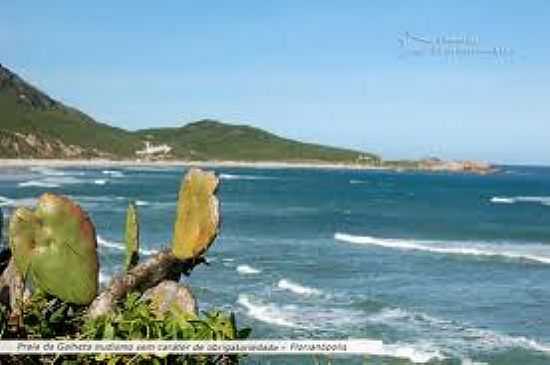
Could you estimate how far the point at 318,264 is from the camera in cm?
3788

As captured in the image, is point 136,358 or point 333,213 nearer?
point 136,358

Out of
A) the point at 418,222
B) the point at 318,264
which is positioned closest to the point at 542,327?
the point at 318,264

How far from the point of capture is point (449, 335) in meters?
23.1

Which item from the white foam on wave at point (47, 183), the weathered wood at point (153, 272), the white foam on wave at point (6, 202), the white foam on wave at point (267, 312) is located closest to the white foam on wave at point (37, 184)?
the white foam on wave at point (47, 183)

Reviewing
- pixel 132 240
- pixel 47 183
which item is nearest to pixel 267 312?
pixel 132 240

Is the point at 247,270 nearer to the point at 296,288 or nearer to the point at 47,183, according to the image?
the point at 296,288

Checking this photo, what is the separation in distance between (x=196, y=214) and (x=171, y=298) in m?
0.64

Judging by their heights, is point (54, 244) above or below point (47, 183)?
above

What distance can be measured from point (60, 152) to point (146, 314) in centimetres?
16870

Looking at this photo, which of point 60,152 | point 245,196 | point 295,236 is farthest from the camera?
point 60,152

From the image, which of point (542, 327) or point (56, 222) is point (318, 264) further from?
point (56, 222)

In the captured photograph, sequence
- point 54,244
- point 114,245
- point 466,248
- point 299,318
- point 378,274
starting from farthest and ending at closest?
point 466,248 < point 114,245 < point 378,274 < point 299,318 < point 54,244

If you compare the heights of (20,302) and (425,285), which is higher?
(20,302)

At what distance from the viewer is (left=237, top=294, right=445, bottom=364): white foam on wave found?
806 inches
